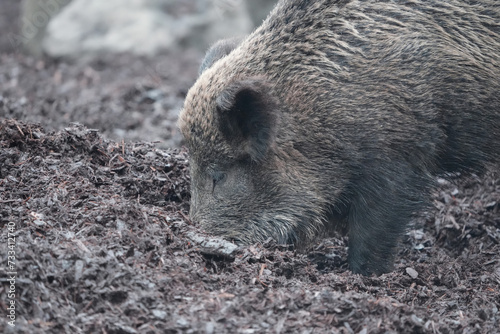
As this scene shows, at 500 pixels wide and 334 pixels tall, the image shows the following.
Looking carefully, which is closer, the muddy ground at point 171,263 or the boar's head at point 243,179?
the muddy ground at point 171,263

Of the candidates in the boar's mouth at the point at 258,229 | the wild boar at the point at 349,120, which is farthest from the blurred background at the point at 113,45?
the boar's mouth at the point at 258,229

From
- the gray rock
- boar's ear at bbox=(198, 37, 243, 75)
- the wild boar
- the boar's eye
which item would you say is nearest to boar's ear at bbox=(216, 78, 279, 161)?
the wild boar

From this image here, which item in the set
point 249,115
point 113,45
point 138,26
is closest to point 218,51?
point 249,115

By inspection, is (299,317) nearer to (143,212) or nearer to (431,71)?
(143,212)

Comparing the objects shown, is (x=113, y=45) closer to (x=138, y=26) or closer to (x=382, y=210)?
(x=138, y=26)

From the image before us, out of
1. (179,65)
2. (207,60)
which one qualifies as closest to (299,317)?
(207,60)

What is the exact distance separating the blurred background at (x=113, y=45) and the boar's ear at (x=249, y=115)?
16.0 ft

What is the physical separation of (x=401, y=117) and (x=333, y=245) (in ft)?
4.98

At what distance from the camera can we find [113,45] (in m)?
13.2

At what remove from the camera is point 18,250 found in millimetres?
4180

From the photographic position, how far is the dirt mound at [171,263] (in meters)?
4.01

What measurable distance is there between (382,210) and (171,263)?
1.98 m

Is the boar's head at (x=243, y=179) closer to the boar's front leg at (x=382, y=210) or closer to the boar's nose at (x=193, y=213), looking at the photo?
the boar's nose at (x=193, y=213)

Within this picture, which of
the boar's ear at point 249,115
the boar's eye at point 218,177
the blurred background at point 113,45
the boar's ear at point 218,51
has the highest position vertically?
the blurred background at point 113,45
